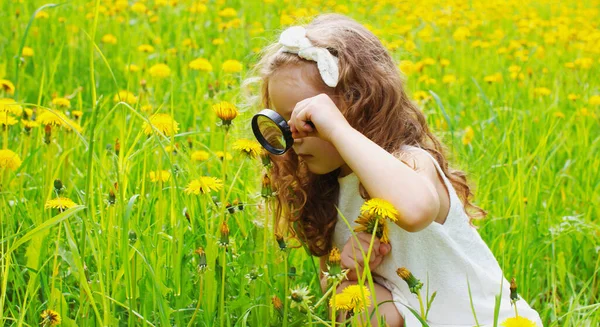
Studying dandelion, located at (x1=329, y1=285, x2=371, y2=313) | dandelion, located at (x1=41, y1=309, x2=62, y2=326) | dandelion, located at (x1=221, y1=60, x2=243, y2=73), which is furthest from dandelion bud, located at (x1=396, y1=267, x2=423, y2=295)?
dandelion, located at (x1=221, y1=60, x2=243, y2=73)

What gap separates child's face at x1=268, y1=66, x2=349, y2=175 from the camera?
144 centimetres

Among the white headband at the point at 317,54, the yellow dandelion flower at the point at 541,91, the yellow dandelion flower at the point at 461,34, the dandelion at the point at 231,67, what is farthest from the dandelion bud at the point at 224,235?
the yellow dandelion flower at the point at 461,34

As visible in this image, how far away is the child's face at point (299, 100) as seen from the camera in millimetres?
1443

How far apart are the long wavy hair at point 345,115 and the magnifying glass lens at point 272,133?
0.15m

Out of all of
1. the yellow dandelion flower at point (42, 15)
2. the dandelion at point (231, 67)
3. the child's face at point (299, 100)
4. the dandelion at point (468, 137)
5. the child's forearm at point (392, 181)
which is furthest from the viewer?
the yellow dandelion flower at point (42, 15)

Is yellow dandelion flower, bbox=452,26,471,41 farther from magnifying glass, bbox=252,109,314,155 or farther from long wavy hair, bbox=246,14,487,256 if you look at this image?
magnifying glass, bbox=252,109,314,155

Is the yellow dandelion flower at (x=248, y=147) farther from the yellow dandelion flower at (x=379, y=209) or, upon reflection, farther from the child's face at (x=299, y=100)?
the yellow dandelion flower at (x=379, y=209)

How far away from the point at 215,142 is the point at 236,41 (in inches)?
52.9

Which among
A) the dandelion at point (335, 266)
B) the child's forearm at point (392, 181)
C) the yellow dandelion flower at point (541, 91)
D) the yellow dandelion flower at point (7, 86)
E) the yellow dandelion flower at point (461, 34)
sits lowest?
the yellow dandelion flower at point (461, 34)

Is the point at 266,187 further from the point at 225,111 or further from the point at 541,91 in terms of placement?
the point at 541,91

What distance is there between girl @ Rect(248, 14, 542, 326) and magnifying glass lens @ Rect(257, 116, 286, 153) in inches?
1.2

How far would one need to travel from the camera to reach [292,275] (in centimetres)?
137

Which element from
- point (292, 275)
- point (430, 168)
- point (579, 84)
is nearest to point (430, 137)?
point (430, 168)

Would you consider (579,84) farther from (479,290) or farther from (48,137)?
(48,137)
